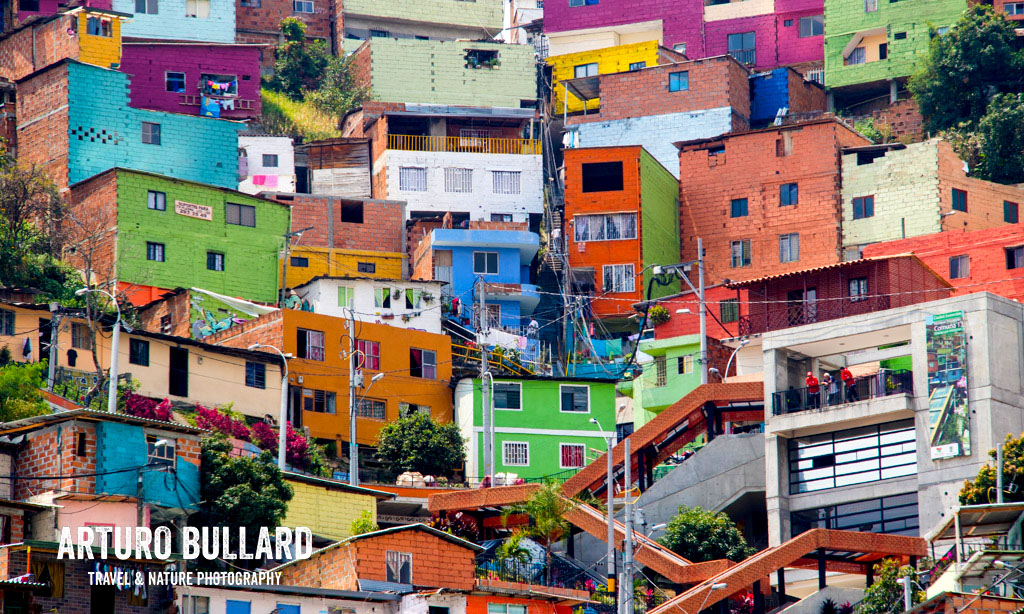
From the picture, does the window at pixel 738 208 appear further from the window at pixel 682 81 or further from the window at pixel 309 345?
the window at pixel 309 345

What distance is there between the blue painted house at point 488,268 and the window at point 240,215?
9.46 metres

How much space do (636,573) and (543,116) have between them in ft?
162

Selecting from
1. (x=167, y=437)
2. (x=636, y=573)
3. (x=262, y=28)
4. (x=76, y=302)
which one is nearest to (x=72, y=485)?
(x=167, y=437)

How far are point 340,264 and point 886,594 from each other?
143 ft

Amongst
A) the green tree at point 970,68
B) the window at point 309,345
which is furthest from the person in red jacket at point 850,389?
the green tree at point 970,68

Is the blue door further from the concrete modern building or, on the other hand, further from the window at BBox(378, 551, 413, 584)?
the concrete modern building

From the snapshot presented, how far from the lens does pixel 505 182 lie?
9275 cm

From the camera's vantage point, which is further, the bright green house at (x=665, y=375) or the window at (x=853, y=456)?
the bright green house at (x=665, y=375)

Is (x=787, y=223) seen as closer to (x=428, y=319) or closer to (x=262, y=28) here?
(x=428, y=319)

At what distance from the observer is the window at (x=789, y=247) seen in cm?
8781

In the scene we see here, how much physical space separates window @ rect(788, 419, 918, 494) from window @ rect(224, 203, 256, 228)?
1253 inches

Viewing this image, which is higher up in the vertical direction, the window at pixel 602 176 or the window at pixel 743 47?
the window at pixel 743 47

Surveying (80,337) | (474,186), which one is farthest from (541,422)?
(474,186)

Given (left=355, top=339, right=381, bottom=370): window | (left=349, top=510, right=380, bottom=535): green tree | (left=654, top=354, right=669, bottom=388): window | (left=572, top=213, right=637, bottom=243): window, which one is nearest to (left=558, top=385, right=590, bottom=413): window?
(left=654, top=354, right=669, bottom=388): window
